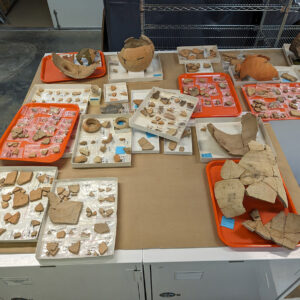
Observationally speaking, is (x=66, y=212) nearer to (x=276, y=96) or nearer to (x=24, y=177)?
(x=24, y=177)

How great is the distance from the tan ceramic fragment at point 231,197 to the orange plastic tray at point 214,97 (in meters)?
0.59

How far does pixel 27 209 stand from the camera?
3.89 ft

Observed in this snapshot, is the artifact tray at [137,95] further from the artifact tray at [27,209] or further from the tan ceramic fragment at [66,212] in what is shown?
the tan ceramic fragment at [66,212]

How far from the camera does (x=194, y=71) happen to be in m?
1.93

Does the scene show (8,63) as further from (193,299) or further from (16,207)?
(193,299)

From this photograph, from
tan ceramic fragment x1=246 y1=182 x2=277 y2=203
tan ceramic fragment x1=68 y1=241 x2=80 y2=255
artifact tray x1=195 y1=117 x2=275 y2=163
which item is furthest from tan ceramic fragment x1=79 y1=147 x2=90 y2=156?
tan ceramic fragment x1=246 y1=182 x2=277 y2=203

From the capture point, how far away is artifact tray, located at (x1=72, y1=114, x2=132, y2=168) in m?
1.35

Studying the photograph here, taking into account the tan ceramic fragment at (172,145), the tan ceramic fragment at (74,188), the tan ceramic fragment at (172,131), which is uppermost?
the tan ceramic fragment at (172,131)

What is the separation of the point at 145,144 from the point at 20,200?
67 centimetres

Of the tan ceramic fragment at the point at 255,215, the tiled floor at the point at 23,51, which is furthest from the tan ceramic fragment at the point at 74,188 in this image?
the tiled floor at the point at 23,51

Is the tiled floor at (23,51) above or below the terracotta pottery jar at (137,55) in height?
below

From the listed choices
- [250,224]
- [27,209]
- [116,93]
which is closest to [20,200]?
[27,209]

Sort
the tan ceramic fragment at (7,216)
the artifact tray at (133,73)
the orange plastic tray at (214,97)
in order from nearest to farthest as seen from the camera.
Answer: the tan ceramic fragment at (7,216) → the orange plastic tray at (214,97) → the artifact tray at (133,73)

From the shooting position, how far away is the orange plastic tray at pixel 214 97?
1639 millimetres
